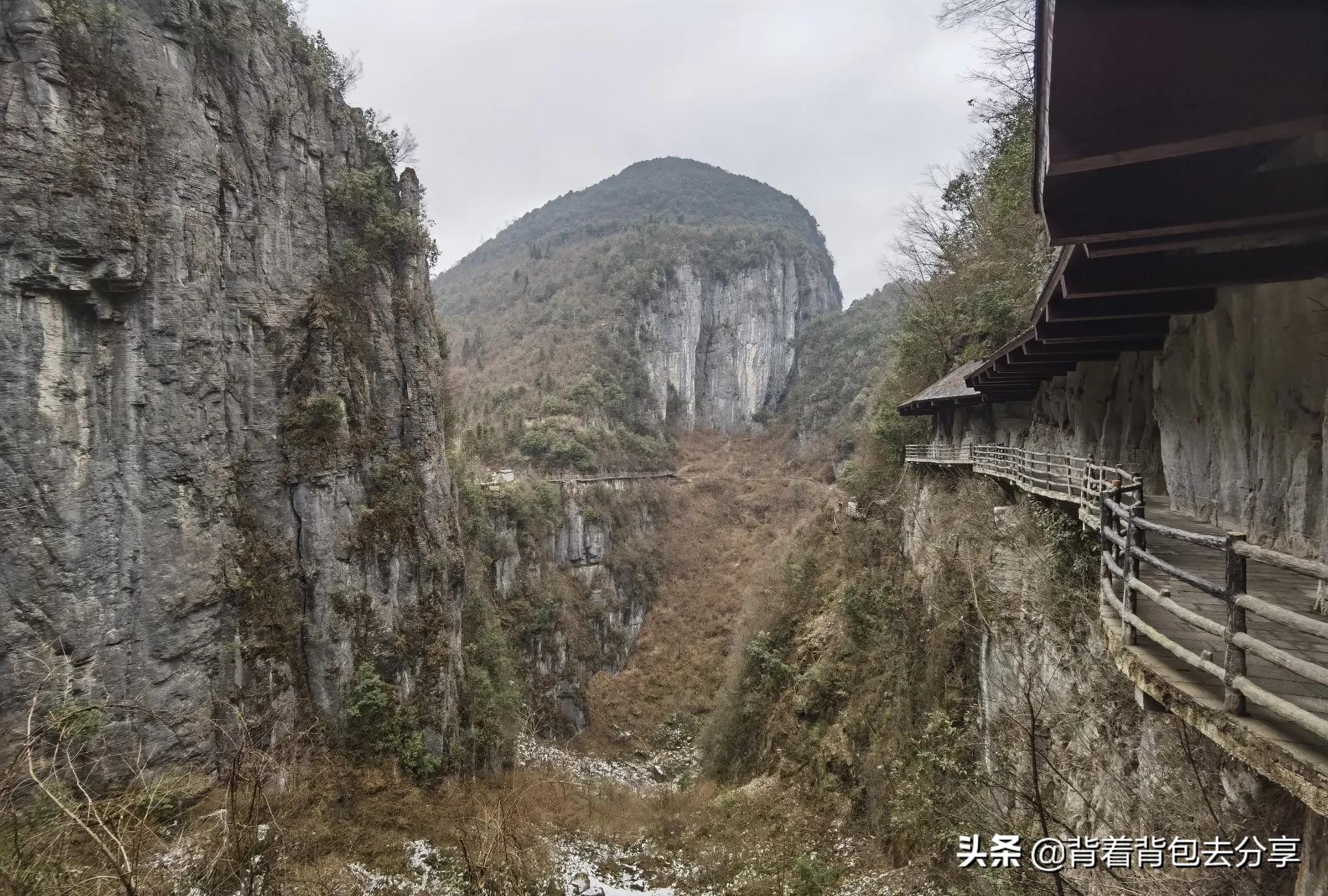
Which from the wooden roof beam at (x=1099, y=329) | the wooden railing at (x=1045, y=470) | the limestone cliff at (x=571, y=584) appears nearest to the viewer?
the wooden roof beam at (x=1099, y=329)

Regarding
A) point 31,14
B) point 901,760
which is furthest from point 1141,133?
point 31,14

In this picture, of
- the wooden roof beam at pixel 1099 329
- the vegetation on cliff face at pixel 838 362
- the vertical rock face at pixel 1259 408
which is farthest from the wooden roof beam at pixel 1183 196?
the vegetation on cliff face at pixel 838 362

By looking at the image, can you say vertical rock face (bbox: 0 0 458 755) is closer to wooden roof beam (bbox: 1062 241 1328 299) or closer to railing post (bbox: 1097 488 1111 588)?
railing post (bbox: 1097 488 1111 588)

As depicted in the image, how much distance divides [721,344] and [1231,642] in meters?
78.3

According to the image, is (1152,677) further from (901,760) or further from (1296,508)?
(901,760)

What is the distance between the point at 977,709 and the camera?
11188 millimetres

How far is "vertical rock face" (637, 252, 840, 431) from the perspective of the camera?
71.3 meters

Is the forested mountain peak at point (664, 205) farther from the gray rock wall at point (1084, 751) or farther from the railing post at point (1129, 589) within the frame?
the railing post at point (1129, 589)

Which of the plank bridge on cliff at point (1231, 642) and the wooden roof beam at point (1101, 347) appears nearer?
the plank bridge on cliff at point (1231, 642)

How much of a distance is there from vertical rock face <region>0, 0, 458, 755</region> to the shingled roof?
54.4 feet

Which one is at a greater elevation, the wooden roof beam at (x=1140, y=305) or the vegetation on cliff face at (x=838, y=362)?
the vegetation on cliff face at (x=838, y=362)

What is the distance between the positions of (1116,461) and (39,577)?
69.1ft

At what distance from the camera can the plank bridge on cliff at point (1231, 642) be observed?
263 cm

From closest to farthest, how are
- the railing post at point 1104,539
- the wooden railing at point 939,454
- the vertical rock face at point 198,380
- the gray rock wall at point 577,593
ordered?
the railing post at point 1104,539 → the vertical rock face at point 198,380 → the wooden railing at point 939,454 → the gray rock wall at point 577,593
